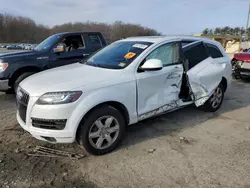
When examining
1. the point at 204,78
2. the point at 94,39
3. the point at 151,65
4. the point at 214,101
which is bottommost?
the point at 214,101

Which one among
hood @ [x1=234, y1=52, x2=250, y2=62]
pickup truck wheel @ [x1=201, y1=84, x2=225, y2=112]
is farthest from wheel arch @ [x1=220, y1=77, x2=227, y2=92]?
hood @ [x1=234, y1=52, x2=250, y2=62]

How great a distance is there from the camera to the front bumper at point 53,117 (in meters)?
3.13

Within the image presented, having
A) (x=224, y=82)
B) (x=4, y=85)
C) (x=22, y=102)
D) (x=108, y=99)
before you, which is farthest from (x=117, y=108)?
(x=4, y=85)

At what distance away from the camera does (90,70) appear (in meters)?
3.87

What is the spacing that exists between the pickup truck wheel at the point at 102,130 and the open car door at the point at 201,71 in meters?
1.77

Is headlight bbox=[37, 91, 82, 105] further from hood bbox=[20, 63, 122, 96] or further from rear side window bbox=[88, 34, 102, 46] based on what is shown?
rear side window bbox=[88, 34, 102, 46]

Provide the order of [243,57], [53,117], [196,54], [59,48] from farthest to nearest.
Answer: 1. [243,57]
2. [59,48]
3. [196,54]
4. [53,117]

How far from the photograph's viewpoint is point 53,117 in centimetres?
314

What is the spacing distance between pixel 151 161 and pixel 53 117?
4.72 ft

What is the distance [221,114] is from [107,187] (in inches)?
139

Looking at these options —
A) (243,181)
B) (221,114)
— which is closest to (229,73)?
(221,114)

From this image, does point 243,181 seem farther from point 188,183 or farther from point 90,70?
point 90,70

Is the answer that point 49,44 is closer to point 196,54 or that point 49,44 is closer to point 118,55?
point 118,55

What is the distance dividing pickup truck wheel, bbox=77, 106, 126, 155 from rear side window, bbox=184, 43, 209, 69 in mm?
1930
